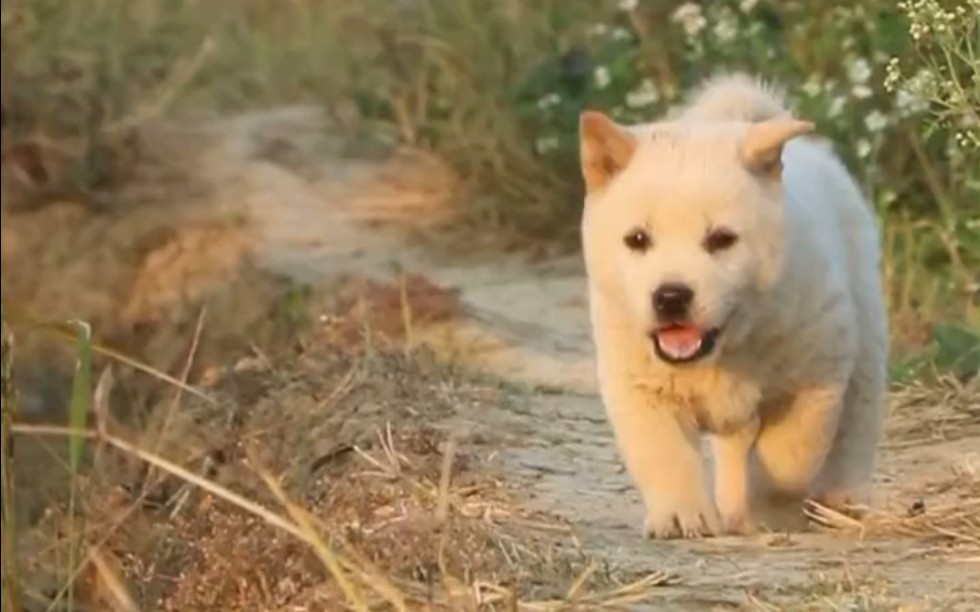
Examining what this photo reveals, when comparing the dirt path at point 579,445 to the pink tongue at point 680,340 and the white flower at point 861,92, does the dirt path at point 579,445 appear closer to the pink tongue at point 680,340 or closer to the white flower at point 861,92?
the pink tongue at point 680,340

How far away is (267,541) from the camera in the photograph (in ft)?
9.61

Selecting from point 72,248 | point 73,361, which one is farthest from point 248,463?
point 72,248

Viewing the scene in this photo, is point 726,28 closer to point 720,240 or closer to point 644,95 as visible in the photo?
point 644,95

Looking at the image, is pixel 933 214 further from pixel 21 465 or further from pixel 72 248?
pixel 72 248

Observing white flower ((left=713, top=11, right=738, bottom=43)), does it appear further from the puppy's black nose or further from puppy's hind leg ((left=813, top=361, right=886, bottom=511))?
the puppy's black nose

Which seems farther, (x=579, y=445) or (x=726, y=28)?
(x=726, y=28)

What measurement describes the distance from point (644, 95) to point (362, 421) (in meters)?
1.04

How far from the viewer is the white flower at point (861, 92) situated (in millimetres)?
3590

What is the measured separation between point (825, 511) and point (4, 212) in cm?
338

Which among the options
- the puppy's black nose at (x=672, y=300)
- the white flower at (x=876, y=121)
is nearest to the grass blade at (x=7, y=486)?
the puppy's black nose at (x=672, y=300)

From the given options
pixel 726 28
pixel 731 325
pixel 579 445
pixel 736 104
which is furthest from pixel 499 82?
pixel 731 325

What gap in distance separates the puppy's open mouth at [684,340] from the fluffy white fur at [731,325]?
0.01 m

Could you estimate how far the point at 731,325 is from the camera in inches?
117

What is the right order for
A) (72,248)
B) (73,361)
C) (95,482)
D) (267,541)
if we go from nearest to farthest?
(267,541), (95,482), (73,361), (72,248)
